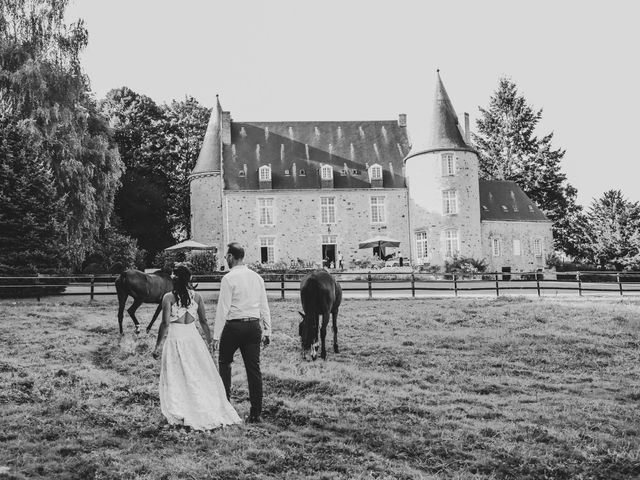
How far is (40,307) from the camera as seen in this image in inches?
711

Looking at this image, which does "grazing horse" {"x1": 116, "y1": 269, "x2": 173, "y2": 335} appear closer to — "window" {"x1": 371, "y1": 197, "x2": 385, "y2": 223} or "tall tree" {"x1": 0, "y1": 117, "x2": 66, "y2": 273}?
"tall tree" {"x1": 0, "y1": 117, "x2": 66, "y2": 273}

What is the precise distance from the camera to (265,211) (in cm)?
4056

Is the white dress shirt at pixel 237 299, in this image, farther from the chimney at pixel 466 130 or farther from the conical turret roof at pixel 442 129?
the chimney at pixel 466 130

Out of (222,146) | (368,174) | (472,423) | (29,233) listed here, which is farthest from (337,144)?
(472,423)

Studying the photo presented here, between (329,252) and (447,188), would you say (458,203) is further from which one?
(329,252)

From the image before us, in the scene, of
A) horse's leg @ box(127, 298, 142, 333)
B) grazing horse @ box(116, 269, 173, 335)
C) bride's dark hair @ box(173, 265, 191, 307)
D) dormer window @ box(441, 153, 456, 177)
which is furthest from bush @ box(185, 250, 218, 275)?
bride's dark hair @ box(173, 265, 191, 307)

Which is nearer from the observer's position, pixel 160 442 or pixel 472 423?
pixel 160 442

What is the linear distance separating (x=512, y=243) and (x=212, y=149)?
20.0 m

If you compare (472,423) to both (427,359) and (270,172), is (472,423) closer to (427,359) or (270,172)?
(427,359)

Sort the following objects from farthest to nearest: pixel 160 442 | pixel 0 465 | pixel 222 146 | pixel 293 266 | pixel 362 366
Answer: pixel 222 146
pixel 293 266
pixel 362 366
pixel 160 442
pixel 0 465

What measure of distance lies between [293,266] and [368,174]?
8.03m

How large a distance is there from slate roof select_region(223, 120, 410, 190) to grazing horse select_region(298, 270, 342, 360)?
2926 cm

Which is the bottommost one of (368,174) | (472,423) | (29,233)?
(472,423)

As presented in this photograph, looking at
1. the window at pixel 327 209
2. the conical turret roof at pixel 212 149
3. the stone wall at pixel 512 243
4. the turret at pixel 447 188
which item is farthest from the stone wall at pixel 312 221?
the stone wall at pixel 512 243
